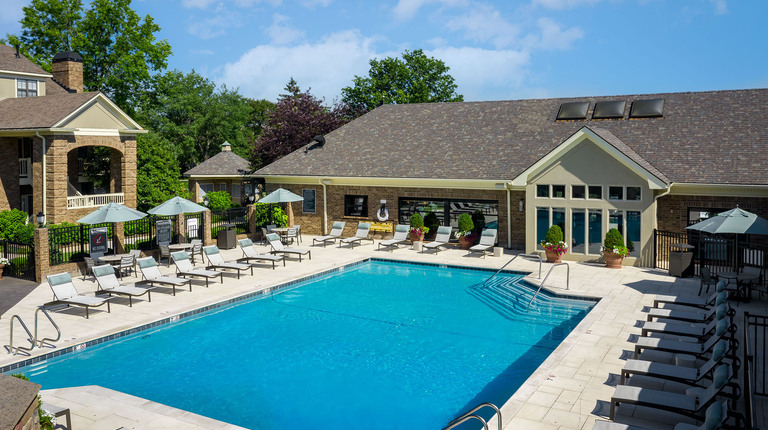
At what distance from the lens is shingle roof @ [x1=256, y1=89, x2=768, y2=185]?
22.7 m

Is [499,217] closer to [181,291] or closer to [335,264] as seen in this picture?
[335,264]

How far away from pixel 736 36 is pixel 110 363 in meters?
38.3

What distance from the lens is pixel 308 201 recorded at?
30297 mm

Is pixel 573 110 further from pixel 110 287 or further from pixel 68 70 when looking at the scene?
pixel 68 70

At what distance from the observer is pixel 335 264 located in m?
22.4

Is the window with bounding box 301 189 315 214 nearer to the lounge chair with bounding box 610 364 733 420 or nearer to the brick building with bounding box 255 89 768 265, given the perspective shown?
the brick building with bounding box 255 89 768 265

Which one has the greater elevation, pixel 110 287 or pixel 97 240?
pixel 97 240

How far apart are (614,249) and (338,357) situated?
41.2 feet

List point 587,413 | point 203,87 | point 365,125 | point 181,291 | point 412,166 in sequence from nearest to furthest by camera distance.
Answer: point 587,413 < point 181,291 < point 412,166 < point 365,125 < point 203,87

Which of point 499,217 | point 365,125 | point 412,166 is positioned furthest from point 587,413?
point 365,125

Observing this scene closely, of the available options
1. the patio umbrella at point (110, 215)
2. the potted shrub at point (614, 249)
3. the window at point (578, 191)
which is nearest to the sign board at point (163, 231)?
the patio umbrella at point (110, 215)

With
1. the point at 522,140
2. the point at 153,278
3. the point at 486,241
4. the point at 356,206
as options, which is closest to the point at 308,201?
the point at 356,206

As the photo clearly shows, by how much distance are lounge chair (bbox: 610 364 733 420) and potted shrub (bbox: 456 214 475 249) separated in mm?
17001

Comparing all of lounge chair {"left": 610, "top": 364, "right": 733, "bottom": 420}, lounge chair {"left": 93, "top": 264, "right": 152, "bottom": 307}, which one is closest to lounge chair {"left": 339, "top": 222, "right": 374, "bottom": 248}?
Answer: lounge chair {"left": 93, "top": 264, "right": 152, "bottom": 307}
